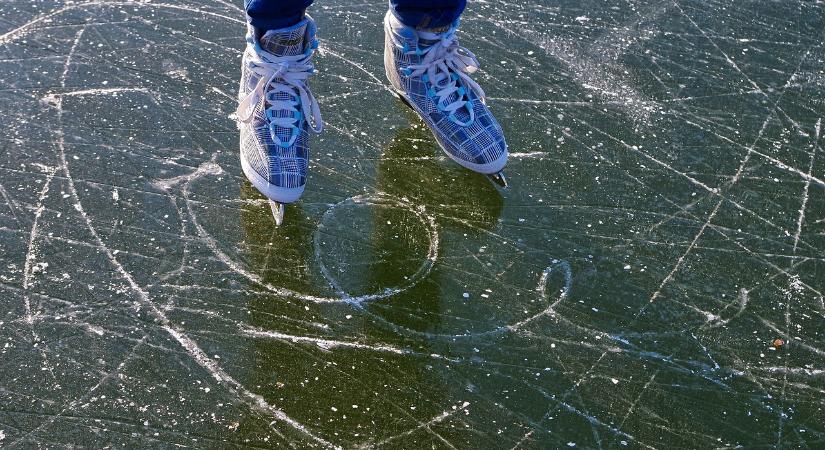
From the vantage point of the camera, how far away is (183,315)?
190cm

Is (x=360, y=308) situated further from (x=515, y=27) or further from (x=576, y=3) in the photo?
(x=576, y=3)

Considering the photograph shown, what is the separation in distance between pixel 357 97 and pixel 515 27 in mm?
676

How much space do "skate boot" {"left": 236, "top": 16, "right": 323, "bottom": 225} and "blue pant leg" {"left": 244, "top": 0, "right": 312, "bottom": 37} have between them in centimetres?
2

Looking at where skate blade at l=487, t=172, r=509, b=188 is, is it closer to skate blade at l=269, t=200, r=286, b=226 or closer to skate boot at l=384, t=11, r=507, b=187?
skate boot at l=384, t=11, r=507, b=187

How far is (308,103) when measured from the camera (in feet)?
7.36

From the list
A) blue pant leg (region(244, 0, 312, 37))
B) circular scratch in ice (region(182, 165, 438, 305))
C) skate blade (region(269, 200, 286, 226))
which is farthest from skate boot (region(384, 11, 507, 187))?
skate blade (region(269, 200, 286, 226))

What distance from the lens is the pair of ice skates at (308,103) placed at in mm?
2160

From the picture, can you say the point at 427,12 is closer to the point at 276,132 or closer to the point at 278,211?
the point at 276,132

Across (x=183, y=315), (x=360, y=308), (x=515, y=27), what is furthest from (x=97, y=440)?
(x=515, y=27)

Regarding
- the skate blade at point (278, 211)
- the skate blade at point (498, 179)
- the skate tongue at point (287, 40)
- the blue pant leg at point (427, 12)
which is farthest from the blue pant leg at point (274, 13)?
the skate blade at point (498, 179)

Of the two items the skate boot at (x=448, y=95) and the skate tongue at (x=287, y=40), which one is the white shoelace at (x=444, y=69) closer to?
the skate boot at (x=448, y=95)

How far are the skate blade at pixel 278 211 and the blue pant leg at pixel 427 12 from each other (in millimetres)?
547

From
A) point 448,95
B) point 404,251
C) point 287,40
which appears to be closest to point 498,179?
point 448,95

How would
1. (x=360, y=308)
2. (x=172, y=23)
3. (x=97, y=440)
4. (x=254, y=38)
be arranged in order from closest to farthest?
(x=97, y=440), (x=360, y=308), (x=254, y=38), (x=172, y=23)
